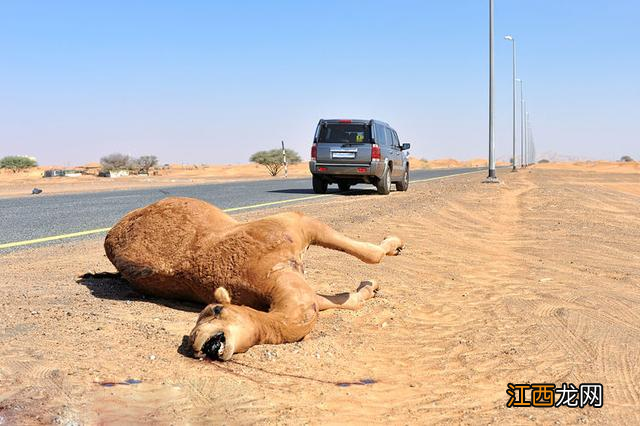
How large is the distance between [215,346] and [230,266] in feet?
3.50

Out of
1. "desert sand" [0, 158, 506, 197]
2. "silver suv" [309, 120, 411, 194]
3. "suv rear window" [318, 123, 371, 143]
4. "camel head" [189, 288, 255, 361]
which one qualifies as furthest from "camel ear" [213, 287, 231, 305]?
"desert sand" [0, 158, 506, 197]

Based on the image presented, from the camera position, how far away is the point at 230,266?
488 centimetres

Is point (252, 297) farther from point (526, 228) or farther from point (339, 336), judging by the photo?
point (526, 228)

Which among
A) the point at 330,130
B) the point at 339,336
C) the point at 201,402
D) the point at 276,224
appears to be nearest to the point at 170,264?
the point at 276,224

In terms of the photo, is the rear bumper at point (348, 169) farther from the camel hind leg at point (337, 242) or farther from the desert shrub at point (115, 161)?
the desert shrub at point (115, 161)

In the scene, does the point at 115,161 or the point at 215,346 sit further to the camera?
the point at 115,161

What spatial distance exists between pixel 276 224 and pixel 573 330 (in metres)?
2.46

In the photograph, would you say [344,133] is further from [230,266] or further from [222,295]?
[222,295]

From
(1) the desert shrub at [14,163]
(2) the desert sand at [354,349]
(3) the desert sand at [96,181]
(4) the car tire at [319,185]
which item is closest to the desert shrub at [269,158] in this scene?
(3) the desert sand at [96,181]

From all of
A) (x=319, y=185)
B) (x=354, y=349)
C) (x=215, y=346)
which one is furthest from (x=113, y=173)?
(x=215, y=346)

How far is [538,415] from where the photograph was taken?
11.9 ft

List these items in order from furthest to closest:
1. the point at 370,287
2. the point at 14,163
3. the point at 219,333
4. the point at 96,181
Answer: the point at 14,163 < the point at 96,181 < the point at 370,287 < the point at 219,333

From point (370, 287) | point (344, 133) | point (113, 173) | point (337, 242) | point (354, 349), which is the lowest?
point (354, 349)

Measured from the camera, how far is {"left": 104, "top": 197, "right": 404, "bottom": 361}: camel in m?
4.02
